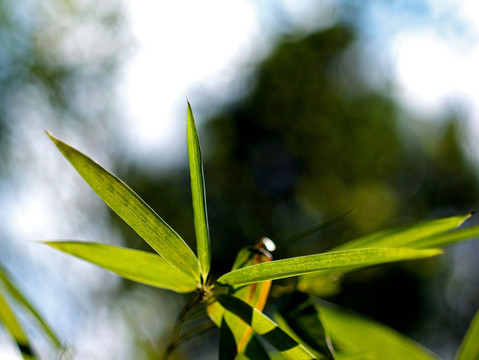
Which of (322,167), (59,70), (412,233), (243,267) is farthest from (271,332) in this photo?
(322,167)

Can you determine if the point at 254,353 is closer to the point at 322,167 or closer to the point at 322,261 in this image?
the point at 322,261

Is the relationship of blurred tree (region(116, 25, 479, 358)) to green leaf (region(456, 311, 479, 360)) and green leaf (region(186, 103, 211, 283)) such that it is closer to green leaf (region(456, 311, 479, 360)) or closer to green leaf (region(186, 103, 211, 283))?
green leaf (region(456, 311, 479, 360))

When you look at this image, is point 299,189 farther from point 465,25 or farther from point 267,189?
point 465,25

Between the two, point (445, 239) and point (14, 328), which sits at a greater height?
point (445, 239)

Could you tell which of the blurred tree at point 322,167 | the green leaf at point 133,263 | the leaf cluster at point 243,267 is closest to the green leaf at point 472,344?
the leaf cluster at point 243,267

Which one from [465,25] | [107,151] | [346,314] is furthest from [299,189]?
[346,314]

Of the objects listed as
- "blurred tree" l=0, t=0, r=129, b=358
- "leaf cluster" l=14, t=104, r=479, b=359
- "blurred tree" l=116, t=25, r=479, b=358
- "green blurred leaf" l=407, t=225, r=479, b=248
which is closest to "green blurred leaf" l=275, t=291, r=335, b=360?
"leaf cluster" l=14, t=104, r=479, b=359
